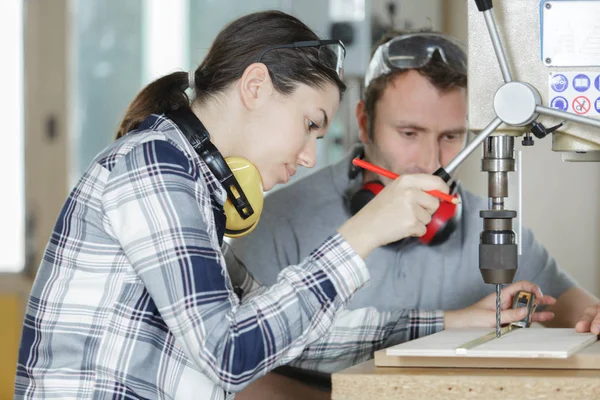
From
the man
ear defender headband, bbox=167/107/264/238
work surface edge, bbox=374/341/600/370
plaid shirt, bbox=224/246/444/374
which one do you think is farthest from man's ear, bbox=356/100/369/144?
work surface edge, bbox=374/341/600/370

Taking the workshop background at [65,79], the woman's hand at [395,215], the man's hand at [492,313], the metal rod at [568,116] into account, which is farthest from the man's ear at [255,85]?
the workshop background at [65,79]

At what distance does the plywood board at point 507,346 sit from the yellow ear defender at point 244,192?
0.32m

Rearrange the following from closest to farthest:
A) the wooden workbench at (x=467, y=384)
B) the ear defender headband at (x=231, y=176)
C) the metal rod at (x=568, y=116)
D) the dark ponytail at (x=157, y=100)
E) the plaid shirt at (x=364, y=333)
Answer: the wooden workbench at (x=467, y=384)
the metal rod at (x=568, y=116)
the ear defender headband at (x=231, y=176)
the dark ponytail at (x=157, y=100)
the plaid shirt at (x=364, y=333)

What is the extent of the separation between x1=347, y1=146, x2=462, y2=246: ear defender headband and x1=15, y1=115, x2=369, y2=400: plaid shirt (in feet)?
1.75

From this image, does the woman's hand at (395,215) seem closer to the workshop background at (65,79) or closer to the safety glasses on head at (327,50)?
the safety glasses on head at (327,50)

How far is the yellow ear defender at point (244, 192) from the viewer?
120cm

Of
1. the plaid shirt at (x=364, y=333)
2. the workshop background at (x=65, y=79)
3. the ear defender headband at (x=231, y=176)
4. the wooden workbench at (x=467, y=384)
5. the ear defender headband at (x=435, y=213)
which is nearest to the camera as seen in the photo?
the wooden workbench at (x=467, y=384)

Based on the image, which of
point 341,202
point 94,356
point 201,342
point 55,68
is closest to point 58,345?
point 94,356

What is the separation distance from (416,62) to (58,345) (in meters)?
0.90

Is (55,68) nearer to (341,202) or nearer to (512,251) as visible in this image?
(341,202)

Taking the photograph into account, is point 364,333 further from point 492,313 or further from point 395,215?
point 395,215

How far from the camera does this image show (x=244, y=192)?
1.22m

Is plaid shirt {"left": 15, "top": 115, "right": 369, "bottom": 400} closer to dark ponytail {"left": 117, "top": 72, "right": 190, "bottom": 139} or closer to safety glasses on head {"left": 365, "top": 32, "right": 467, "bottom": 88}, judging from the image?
dark ponytail {"left": 117, "top": 72, "right": 190, "bottom": 139}

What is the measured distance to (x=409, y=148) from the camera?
165 centimetres
